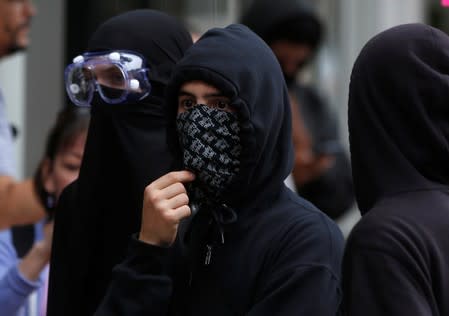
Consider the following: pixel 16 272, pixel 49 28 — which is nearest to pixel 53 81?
pixel 49 28

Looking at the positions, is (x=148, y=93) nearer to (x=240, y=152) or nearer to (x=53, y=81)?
(x=240, y=152)

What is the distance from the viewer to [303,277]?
2.46 metres

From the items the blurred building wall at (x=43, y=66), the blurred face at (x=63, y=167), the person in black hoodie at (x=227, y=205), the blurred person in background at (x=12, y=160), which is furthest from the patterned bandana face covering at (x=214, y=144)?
the blurred building wall at (x=43, y=66)

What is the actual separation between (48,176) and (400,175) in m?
1.79

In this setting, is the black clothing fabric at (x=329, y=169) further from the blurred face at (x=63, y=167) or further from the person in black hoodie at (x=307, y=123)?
the blurred face at (x=63, y=167)

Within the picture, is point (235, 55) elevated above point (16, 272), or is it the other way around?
point (235, 55)

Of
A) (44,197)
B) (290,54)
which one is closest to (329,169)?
(290,54)

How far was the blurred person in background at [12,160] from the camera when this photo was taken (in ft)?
12.5

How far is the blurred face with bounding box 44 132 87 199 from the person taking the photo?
3781mm

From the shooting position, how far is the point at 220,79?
2586 mm

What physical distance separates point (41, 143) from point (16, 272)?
2.50 meters

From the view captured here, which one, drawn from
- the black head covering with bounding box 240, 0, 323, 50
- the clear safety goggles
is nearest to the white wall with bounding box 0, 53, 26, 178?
the black head covering with bounding box 240, 0, 323, 50

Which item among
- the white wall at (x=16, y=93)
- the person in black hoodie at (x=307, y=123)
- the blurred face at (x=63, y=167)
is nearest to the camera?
the blurred face at (x=63, y=167)

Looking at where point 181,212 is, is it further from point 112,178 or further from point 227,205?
point 112,178
